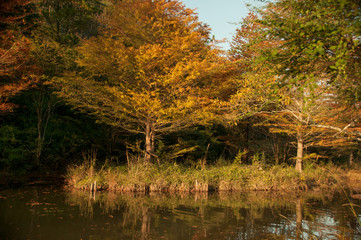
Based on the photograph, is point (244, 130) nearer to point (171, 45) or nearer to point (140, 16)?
point (171, 45)

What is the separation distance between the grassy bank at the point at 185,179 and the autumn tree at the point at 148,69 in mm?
1422

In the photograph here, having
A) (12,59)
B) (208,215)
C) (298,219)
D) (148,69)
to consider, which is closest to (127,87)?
(148,69)

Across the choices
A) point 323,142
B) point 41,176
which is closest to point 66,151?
point 41,176

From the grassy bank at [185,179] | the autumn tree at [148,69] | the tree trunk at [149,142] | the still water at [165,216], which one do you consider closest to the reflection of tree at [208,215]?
the still water at [165,216]

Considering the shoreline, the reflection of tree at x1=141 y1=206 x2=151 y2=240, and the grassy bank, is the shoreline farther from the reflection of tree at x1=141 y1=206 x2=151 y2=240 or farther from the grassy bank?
the reflection of tree at x1=141 y1=206 x2=151 y2=240

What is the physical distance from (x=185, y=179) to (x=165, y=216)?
13.3 ft

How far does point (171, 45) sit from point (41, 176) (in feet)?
27.1

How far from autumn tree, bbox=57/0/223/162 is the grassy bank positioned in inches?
56.0

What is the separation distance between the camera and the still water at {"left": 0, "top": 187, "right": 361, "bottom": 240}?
19.2ft

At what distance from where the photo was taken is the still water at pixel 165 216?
5.87 metres

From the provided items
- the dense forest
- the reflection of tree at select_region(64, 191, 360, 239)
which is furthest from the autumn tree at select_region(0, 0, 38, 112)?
the reflection of tree at select_region(64, 191, 360, 239)

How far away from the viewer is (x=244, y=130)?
1708cm

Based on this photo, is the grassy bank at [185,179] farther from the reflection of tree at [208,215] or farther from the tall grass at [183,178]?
the reflection of tree at [208,215]

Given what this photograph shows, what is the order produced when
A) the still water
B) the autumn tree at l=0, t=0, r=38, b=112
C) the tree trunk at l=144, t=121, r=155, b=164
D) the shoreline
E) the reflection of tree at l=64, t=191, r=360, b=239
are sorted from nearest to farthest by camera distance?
the still water < the reflection of tree at l=64, t=191, r=360, b=239 < the autumn tree at l=0, t=0, r=38, b=112 < the shoreline < the tree trunk at l=144, t=121, r=155, b=164
